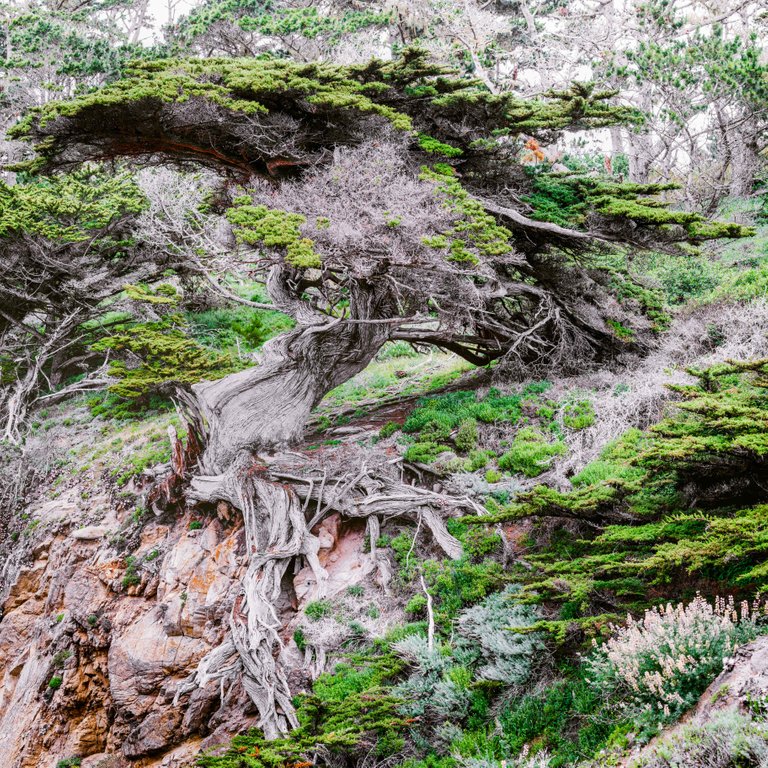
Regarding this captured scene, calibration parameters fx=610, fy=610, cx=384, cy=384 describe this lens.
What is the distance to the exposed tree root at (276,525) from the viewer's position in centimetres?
753

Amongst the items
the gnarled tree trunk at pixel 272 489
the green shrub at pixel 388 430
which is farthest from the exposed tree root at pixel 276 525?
the green shrub at pixel 388 430

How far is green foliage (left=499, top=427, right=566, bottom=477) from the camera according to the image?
8608 millimetres

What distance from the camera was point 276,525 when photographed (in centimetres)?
938

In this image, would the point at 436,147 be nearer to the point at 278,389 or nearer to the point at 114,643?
the point at 278,389

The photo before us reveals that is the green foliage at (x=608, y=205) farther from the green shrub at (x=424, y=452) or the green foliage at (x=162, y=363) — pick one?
the green foliage at (x=162, y=363)

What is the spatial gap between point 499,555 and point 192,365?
6.81 metres

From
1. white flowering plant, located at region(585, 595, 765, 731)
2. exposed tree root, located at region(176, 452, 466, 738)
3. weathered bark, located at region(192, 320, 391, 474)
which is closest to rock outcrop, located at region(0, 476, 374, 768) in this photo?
exposed tree root, located at region(176, 452, 466, 738)

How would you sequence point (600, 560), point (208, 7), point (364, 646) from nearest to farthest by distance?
point (600, 560), point (364, 646), point (208, 7)

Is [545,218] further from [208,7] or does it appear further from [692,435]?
[208,7]

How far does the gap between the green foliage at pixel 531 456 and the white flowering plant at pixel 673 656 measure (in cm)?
401

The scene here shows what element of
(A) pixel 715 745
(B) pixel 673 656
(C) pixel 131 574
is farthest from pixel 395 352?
(A) pixel 715 745

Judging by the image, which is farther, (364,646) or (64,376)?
(64,376)

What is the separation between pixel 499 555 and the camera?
7.43 metres

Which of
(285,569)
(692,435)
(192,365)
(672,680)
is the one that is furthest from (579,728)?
(192,365)
